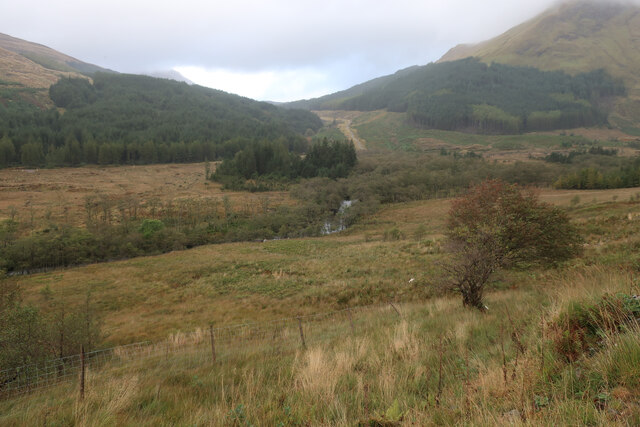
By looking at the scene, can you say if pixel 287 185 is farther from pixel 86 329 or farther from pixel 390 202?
pixel 86 329

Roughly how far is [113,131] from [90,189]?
86156mm

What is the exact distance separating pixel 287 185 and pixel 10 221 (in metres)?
65.6

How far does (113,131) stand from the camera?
141500mm

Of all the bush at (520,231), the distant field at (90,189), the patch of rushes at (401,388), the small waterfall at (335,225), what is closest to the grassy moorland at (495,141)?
the small waterfall at (335,225)

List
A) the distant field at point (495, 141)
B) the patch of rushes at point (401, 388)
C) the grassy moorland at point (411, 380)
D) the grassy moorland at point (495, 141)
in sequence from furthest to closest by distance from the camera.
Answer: the grassy moorland at point (495, 141) < the distant field at point (495, 141) < the grassy moorland at point (411, 380) < the patch of rushes at point (401, 388)

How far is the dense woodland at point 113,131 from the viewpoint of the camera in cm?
10975

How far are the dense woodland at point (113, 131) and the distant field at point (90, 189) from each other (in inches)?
396

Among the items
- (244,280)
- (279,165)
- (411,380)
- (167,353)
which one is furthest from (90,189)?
(411,380)

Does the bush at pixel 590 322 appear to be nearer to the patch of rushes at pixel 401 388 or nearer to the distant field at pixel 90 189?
the patch of rushes at pixel 401 388

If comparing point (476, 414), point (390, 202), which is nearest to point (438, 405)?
point (476, 414)

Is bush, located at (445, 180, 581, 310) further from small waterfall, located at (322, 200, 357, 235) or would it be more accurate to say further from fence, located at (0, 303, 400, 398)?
small waterfall, located at (322, 200, 357, 235)

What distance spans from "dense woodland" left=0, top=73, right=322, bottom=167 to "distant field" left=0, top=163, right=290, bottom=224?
10.1 m

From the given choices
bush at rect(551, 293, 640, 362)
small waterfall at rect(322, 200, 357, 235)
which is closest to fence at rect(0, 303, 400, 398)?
Answer: bush at rect(551, 293, 640, 362)

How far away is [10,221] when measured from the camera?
150 ft
